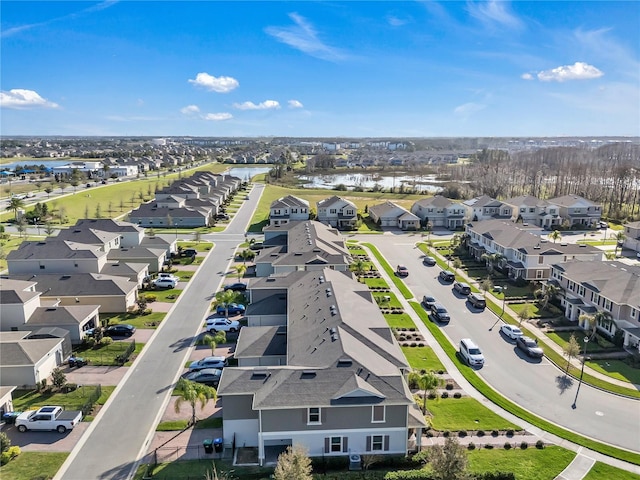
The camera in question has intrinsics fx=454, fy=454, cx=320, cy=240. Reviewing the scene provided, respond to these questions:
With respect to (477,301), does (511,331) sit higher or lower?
lower

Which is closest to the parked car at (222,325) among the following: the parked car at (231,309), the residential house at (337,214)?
the parked car at (231,309)

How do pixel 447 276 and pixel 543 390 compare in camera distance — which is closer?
pixel 543 390

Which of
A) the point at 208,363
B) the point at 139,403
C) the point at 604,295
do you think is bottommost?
the point at 139,403

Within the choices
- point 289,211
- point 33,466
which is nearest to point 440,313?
point 33,466

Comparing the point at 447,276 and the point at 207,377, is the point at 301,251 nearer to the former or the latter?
the point at 447,276

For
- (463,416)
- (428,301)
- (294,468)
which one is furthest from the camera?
(428,301)

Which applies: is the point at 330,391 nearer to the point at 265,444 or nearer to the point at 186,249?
the point at 265,444

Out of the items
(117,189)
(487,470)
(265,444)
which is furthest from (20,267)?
(117,189)
